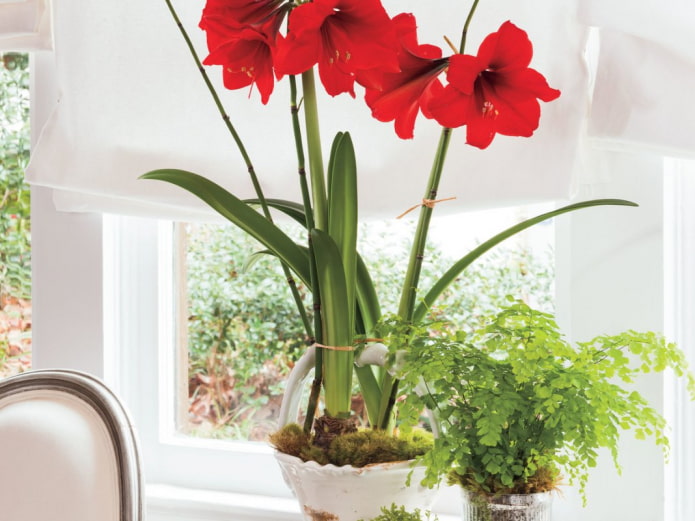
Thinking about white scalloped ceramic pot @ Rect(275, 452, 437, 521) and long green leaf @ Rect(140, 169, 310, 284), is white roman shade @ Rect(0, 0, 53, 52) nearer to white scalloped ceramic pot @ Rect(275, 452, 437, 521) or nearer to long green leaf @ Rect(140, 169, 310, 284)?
long green leaf @ Rect(140, 169, 310, 284)

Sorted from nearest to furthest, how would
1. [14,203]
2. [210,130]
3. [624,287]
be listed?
[624,287]
[210,130]
[14,203]

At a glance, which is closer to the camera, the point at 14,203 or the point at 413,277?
the point at 413,277

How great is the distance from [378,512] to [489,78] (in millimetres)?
545

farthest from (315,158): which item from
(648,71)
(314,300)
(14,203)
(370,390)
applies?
(14,203)

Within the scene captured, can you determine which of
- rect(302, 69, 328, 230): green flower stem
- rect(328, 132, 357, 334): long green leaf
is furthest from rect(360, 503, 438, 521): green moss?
rect(302, 69, 328, 230): green flower stem

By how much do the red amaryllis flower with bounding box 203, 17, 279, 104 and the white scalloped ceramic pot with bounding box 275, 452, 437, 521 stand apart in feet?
1.53

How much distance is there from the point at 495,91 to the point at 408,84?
0.11m

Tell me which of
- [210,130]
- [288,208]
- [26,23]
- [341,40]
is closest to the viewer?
[341,40]

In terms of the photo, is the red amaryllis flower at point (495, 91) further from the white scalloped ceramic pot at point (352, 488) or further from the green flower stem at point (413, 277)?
the white scalloped ceramic pot at point (352, 488)

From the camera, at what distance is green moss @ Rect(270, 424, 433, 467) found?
34.1 inches

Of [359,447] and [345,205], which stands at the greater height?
[345,205]

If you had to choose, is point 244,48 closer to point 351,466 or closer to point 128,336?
point 351,466

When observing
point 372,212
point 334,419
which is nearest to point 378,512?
point 334,419

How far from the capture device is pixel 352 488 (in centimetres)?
86
